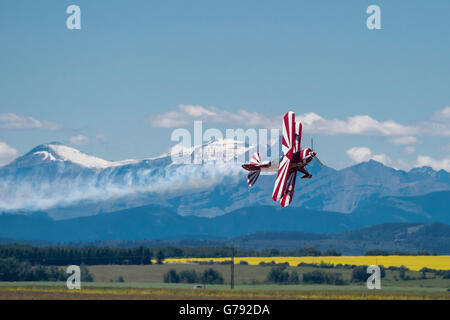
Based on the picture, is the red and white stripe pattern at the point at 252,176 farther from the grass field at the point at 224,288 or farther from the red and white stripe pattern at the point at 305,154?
the grass field at the point at 224,288

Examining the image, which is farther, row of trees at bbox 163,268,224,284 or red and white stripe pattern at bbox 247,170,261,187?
row of trees at bbox 163,268,224,284

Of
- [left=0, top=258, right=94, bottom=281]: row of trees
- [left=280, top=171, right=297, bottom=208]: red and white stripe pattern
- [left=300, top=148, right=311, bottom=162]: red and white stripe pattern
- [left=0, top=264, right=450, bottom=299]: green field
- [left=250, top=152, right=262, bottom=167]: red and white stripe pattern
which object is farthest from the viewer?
[left=0, top=258, right=94, bottom=281]: row of trees

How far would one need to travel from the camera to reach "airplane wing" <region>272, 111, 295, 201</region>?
59344 mm

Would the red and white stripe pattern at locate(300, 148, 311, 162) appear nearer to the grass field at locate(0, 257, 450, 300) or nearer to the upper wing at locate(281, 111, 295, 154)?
the upper wing at locate(281, 111, 295, 154)

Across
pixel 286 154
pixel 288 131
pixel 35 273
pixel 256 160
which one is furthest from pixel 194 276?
pixel 288 131

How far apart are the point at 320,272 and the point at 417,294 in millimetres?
58874

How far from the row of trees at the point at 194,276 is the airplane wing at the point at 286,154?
118227 mm

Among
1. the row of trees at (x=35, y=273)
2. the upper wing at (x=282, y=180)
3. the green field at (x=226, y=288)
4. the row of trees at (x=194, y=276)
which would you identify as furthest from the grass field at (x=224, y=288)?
the upper wing at (x=282, y=180)

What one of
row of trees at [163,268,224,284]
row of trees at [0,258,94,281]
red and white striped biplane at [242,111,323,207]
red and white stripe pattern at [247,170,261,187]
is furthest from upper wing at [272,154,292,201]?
row of trees at [0,258,94,281]

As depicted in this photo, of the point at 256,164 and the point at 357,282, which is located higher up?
the point at 256,164

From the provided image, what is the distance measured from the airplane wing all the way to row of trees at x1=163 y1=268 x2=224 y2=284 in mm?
118227
